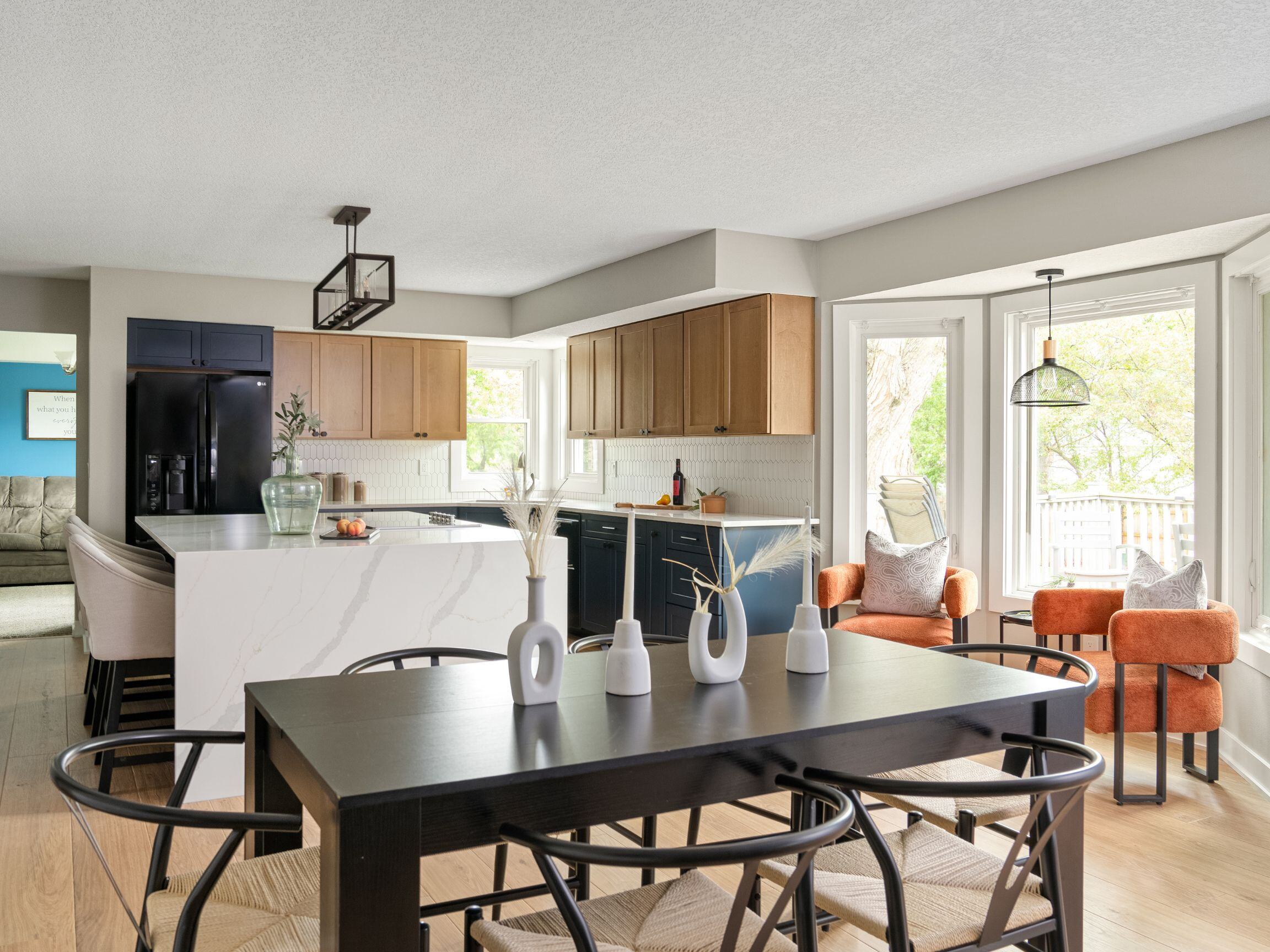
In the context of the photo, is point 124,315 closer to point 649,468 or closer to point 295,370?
point 295,370

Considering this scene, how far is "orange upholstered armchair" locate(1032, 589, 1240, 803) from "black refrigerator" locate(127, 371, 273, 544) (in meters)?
5.51

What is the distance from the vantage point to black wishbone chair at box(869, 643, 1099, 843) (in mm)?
2320

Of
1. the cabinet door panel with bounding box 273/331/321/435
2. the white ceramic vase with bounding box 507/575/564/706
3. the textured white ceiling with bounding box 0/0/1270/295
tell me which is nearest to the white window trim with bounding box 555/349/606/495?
the cabinet door panel with bounding box 273/331/321/435

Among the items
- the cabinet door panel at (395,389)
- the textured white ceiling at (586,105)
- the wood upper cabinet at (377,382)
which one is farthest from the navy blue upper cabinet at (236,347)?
the textured white ceiling at (586,105)

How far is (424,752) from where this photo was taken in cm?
168

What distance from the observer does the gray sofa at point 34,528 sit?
31.4ft

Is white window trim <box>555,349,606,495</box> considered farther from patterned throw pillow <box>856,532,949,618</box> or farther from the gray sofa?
the gray sofa

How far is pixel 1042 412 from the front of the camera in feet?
17.5

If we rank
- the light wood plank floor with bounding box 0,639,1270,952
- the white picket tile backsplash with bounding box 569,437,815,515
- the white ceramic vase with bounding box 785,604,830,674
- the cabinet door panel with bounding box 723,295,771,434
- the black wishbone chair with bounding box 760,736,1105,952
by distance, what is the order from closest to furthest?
the black wishbone chair with bounding box 760,736,1105,952
the white ceramic vase with bounding box 785,604,830,674
the light wood plank floor with bounding box 0,639,1270,952
the cabinet door panel with bounding box 723,295,771,434
the white picket tile backsplash with bounding box 569,437,815,515

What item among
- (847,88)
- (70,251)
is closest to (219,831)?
(847,88)

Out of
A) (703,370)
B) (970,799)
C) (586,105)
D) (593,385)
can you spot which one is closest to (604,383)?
(593,385)

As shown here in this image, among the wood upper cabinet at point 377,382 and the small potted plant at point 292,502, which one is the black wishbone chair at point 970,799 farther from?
the wood upper cabinet at point 377,382

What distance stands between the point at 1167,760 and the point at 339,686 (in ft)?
11.9

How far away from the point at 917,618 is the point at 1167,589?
50.0 inches
